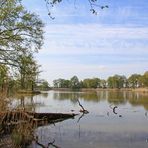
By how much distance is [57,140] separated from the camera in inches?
906

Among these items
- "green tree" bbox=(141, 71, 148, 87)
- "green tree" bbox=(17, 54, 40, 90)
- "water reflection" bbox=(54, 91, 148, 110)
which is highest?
"green tree" bbox=(141, 71, 148, 87)

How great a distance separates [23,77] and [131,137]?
14.8 metres

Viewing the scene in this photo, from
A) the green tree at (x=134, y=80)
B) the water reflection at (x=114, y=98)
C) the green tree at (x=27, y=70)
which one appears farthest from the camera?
the green tree at (x=134, y=80)

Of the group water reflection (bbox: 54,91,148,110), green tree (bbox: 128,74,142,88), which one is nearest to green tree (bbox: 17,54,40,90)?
water reflection (bbox: 54,91,148,110)

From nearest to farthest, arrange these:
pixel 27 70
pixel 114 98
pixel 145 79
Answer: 1. pixel 27 70
2. pixel 114 98
3. pixel 145 79

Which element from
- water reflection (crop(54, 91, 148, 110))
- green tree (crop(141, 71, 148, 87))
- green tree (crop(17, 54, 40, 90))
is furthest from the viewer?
green tree (crop(141, 71, 148, 87))

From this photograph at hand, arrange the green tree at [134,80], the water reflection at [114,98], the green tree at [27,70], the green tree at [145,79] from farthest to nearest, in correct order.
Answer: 1. the green tree at [134,80]
2. the green tree at [145,79]
3. the water reflection at [114,98]
4. the green tree at [27,70]

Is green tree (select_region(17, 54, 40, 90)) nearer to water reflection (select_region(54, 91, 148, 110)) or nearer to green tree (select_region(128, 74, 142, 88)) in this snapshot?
water reflection (select_region(54, 91, 148, 110))

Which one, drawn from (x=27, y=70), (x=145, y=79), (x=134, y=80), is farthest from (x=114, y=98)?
(x=134, y=80)

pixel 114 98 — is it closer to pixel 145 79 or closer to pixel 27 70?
pixel 27 70

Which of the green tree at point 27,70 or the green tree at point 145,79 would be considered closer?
the green tree at point 27,70

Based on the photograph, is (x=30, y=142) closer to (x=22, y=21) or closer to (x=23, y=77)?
(x=23, y=77)

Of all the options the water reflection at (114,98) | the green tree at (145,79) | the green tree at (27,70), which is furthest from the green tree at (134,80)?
the green tree at (27,70)

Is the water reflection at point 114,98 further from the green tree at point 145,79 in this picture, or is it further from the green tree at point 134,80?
the green tree at point 134,80
